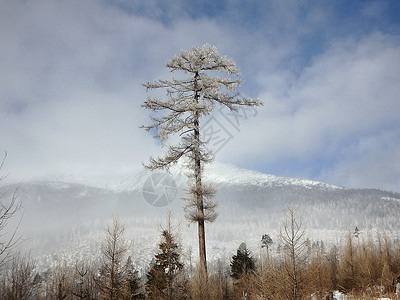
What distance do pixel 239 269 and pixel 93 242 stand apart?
18868cm

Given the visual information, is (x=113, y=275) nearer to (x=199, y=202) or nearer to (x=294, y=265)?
(x=199, y=202)

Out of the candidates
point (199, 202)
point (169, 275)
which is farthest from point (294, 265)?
point (169, 275)

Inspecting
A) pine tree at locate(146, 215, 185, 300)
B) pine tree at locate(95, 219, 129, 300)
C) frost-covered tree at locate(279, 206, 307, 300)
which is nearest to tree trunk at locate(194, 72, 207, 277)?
pine tree at locate(146, 215, 185, 300)

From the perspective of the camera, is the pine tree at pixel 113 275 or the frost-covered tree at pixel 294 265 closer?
the frost-covered tree at pixel 294 265

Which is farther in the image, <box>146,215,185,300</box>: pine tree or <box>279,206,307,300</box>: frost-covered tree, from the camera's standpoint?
<box>146,215,185,300</box>: pine tree

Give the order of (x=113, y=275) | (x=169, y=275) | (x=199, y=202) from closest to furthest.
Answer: (x=113, y=275) < (x=169, y=275) < (x=199, y=202)

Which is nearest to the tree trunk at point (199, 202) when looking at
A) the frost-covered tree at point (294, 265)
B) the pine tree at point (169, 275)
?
the pine tree at point (169, 275)

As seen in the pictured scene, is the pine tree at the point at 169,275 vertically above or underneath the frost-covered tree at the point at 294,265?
underneath

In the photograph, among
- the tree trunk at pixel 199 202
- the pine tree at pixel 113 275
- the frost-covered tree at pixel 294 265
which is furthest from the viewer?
the tree trunk at pixel 199 202

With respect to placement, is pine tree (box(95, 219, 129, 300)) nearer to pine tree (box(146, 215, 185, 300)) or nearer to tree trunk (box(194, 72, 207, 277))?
pine tree (box(146, 215, 185, 300))

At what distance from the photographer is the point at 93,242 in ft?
614

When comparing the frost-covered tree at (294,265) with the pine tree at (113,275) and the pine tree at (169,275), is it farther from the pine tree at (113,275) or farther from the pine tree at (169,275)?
the pine tree at (113,275)

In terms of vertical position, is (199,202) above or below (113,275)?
above

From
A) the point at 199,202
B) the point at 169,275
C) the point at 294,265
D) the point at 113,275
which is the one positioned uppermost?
the point at 199,202
